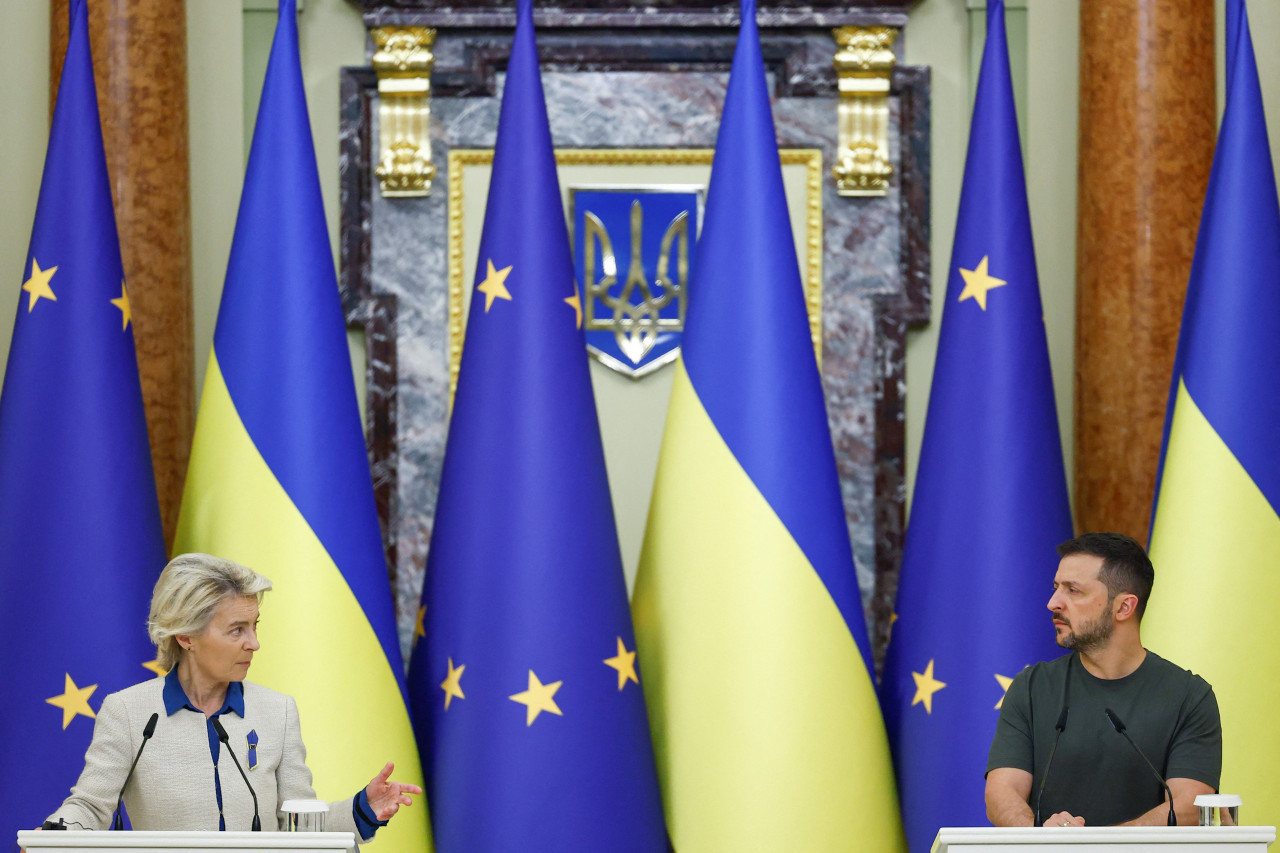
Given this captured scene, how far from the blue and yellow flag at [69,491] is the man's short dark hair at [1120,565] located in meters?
1.89

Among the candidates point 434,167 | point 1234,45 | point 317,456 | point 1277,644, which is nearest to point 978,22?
point 1234,45

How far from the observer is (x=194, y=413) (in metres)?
4.07

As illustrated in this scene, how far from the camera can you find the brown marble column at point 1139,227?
386cm

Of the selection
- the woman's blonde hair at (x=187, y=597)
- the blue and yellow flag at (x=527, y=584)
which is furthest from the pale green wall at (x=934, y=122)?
the woman's blonde hair at (x=187, y=597)

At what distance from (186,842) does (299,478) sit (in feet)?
4.37

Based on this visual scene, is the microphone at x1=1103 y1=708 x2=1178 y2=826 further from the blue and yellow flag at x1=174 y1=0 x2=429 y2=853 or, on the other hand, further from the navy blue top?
the blue and yellow flag at x1=174 y1=0 x2=429 y2=853

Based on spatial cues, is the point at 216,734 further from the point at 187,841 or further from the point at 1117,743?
the point at 1117,743

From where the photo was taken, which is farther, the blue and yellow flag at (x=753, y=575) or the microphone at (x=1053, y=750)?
the blue and yellow flag at (x=753, y=575)

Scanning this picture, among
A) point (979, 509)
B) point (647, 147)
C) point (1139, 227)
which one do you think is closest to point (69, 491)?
point (647, 147)

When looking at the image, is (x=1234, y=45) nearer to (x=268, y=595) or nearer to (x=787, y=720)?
(x=787, y=720)

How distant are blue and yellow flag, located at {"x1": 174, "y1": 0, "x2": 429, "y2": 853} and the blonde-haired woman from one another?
2.08ft

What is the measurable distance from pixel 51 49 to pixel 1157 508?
289 centimetres

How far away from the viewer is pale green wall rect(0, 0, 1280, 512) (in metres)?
4.26

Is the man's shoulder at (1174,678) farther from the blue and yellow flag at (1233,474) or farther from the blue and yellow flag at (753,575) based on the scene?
the blue and yellow flag at (753,575)
